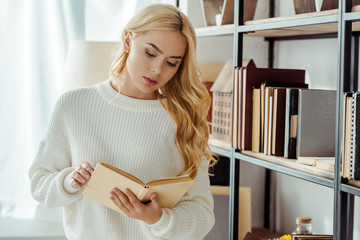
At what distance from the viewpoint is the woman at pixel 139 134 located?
145cm

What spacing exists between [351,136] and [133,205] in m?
0.60

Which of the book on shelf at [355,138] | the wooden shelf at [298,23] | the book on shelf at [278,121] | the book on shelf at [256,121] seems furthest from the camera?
the book on shelf at [256,121]

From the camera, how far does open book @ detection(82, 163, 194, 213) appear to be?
1313 mm

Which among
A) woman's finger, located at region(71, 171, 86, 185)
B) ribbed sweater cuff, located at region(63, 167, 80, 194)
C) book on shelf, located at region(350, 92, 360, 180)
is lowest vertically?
ribbed sweater cuff, located at region(63, 167, 80, 194)

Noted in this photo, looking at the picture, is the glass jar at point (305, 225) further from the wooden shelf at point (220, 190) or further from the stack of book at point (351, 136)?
the stack of book at point (351, 136)

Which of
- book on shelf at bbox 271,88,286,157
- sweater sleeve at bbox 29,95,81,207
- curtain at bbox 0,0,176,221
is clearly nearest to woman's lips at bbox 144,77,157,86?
sweater sleeve at bbox 29,95,81,207

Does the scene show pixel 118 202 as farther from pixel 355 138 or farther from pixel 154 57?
pixel 355 138

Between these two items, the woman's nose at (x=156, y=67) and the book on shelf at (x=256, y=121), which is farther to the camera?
the book on shelf at (x=256, y=121)

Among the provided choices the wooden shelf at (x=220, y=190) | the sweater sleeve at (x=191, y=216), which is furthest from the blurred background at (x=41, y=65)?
the sweater sleeve at (x=191, y=216)

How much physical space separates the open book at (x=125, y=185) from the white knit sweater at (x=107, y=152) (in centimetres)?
11

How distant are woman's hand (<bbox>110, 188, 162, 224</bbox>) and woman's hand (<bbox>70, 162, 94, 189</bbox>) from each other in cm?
8

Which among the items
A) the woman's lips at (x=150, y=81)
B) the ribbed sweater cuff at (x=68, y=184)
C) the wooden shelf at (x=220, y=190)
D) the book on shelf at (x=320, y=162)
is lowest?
the wooden shelf at (x=220, y=190)

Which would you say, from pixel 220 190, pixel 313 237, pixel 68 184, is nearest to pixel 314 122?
pixel 313 237

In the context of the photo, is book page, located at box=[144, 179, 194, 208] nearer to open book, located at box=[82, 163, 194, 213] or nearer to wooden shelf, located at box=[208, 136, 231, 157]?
open book, located at box=[82, 163, 194, 213]
